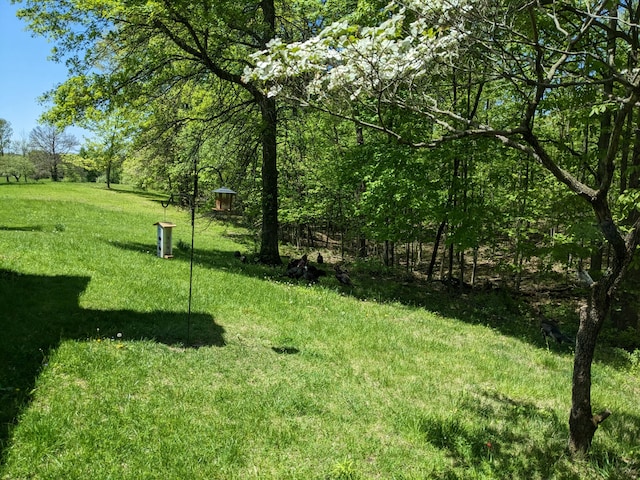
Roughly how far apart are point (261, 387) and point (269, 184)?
8.84 metres

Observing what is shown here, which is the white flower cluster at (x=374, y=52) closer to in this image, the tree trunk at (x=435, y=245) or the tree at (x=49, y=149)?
the tree trunk at (x=435, y=245)

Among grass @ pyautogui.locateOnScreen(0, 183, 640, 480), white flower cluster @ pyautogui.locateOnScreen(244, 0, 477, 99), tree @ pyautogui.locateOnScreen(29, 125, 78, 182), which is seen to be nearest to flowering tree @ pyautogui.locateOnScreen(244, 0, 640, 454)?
white flower cluster @ pyautogui.locateOnScreen(244, 0, 477, 99)

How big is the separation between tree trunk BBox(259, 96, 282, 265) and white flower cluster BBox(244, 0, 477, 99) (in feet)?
28.7

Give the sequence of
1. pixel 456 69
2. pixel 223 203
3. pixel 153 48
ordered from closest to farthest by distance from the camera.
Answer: pixel 456 69 → pixel 223 203 → pixel 153 48

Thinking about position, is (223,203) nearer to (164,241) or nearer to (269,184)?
(164,241)

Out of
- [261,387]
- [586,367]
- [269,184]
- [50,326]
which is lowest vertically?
[261,387]

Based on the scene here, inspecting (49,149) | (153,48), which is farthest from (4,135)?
(153,48)

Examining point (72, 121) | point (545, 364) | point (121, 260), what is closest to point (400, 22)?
point (545, 364)

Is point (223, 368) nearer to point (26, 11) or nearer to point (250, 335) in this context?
point (250, 335)

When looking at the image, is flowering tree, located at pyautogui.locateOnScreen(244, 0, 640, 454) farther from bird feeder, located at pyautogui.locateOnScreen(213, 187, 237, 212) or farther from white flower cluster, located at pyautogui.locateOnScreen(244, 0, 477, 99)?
bird feeder, located at pyautogui.locateOnScreen(213, 187, 237, 212)

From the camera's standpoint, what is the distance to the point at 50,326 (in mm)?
5742

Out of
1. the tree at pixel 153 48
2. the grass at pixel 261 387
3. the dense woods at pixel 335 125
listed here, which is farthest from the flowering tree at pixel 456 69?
the tree at pixel 153 48

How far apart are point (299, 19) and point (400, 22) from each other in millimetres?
12525

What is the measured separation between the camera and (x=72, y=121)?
456 inches
